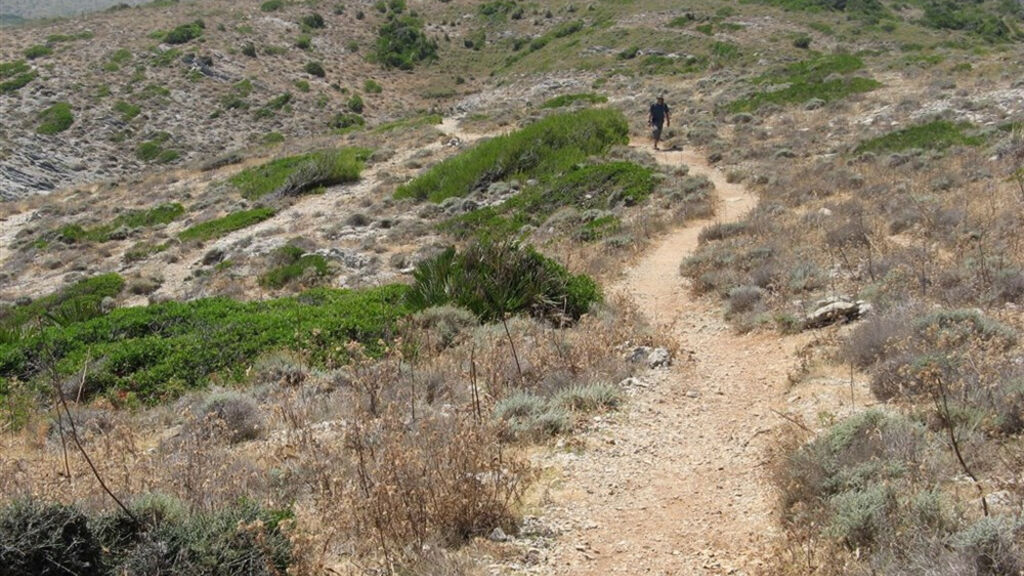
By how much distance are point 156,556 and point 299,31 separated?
61.8m

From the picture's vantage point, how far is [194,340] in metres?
9.42

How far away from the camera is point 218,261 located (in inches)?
780

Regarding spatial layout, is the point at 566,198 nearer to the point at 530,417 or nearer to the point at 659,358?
the point at 659,358

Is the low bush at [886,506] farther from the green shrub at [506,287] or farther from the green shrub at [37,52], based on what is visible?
the green shrub at [37,52]

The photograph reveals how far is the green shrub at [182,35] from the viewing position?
5019 centimetres

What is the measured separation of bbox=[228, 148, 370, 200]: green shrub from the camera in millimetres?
26594

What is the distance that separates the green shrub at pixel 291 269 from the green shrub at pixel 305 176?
9965 mm

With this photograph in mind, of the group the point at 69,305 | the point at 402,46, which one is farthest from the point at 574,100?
the point at 402,46

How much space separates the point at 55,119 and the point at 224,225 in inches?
935

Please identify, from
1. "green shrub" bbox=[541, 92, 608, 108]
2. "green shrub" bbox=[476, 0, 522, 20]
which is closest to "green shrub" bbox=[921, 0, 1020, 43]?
"green shrub" bbox=[541, 92, 608, 108]

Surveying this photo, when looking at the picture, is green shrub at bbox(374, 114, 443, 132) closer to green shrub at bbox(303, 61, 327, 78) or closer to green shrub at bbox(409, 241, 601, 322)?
green shrub at bbox(303, 61, 327, 78)

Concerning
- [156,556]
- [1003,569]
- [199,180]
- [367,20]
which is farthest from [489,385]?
[367,20]

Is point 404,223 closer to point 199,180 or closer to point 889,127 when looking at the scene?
point 889,127

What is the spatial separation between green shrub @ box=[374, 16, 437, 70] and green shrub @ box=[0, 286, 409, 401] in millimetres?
51511
